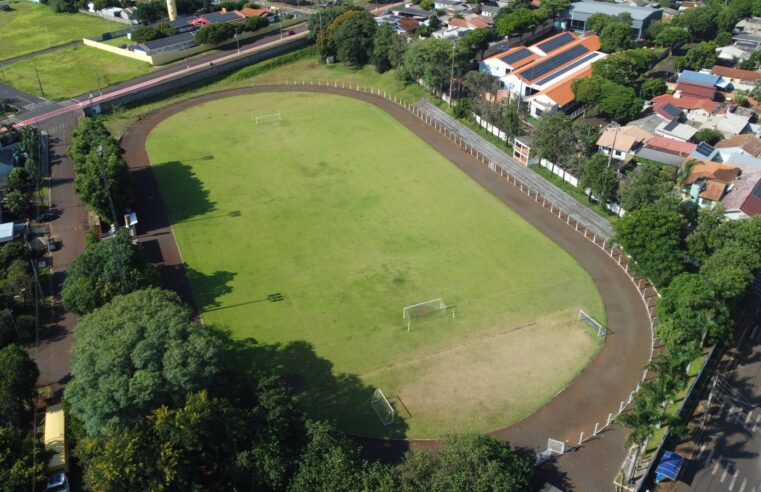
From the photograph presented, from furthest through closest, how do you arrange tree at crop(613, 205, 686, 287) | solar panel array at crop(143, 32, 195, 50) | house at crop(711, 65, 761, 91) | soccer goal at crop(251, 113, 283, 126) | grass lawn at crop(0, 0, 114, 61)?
grass lawn at crop(0, 0, 114, 61)
solar panel array at crop(143, 32, 195, 50)
house at crop(711, 65, 761, 91)
soccer goal at crop(251, 113, 283, 126)
tree at crop(613, 205, 686, 287)

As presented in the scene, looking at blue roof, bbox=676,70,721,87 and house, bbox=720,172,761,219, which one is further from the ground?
blue roof, bbox=676,70,721,87

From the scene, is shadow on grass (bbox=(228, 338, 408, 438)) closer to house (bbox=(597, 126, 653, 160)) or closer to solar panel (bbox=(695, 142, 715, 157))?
house (bbox=(597, 126, 653, 160))

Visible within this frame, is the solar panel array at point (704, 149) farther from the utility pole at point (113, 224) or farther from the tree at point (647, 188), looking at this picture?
→ the utility pole at point (113, 224)

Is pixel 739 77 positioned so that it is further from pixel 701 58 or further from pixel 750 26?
pixel 750 26

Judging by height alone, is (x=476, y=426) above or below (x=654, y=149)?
below

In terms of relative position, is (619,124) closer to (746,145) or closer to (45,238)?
(746,145)

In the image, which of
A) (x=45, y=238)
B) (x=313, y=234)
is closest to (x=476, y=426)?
(x=313, y=234)

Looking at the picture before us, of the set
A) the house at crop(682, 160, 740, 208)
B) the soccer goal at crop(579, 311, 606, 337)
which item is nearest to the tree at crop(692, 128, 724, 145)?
the house at crop(682, 160, 740, 208)
